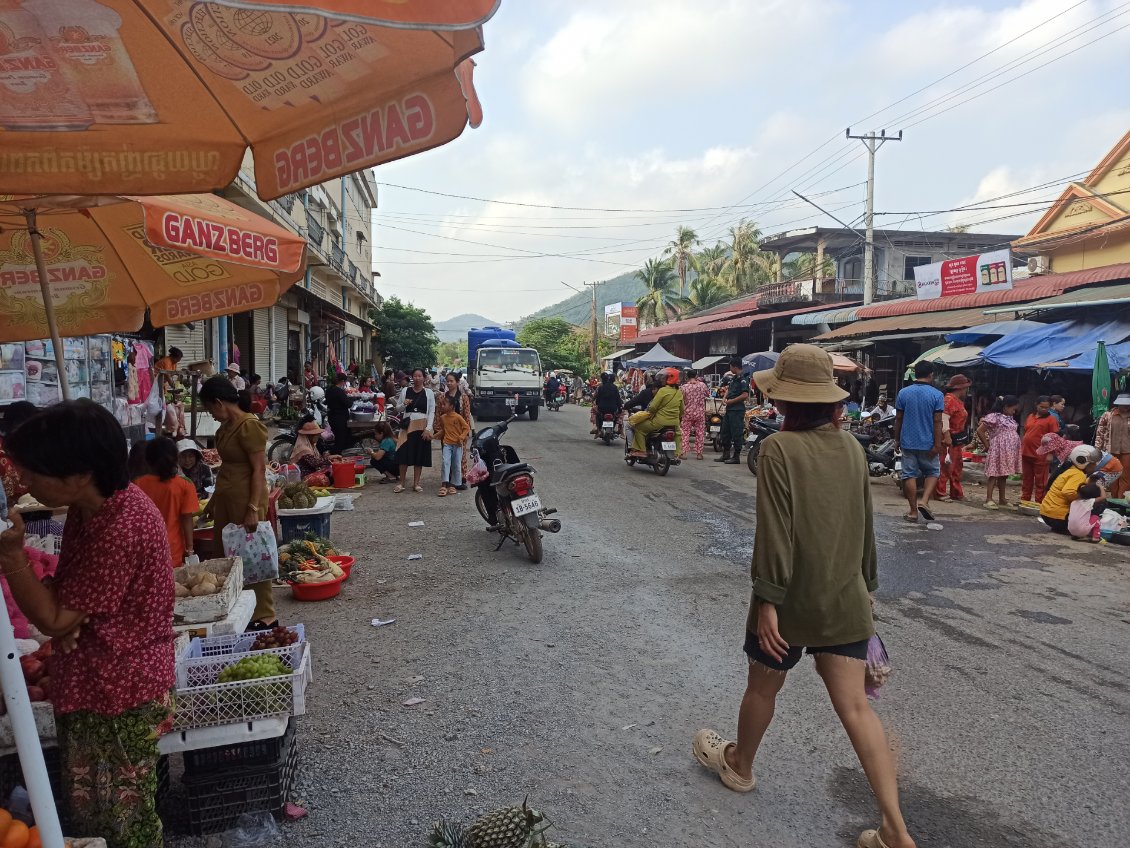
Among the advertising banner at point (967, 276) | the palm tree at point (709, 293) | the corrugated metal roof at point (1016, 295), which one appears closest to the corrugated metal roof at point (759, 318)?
the corrugated metal roof at point (1016, 295)

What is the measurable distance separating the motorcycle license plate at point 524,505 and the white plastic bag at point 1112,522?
6198mm

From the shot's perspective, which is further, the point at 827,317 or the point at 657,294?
the point at 657,294

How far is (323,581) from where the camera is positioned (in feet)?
18.9

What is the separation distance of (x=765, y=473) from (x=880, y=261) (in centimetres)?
3503

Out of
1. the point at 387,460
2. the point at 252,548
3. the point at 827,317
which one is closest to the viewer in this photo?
the point at 252,548

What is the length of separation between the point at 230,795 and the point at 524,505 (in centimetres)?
416

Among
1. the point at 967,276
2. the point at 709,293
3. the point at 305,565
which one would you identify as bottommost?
the point at 305,565

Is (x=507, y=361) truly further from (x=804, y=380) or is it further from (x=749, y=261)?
(x=749, y=261)

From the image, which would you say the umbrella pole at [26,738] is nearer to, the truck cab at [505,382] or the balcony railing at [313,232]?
the balcony railing at [313,232]

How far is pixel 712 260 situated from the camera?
5553cm

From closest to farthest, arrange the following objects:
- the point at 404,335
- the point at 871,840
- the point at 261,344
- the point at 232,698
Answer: the point at 871,840 → the point at 232,698 → the point at 261,344 → the point at 404,335

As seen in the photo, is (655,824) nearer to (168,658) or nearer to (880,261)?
(168,658)

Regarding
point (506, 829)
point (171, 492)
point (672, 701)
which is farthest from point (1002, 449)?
point (171, 492)

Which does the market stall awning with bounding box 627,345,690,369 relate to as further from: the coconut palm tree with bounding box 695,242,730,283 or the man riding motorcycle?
the coconut palm tree with bounding box 695,242,730,283
